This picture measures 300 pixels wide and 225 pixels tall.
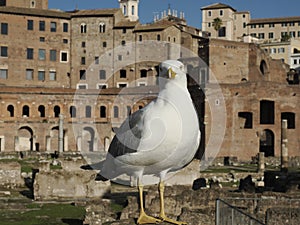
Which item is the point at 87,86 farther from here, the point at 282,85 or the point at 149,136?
the point at 149,136

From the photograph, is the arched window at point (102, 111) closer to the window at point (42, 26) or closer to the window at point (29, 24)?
the window at point (42, 26)

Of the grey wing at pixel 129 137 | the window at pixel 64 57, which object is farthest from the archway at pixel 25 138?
the grey wing at pixel 129 137

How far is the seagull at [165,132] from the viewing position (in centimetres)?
678

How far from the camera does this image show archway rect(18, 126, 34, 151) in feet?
176

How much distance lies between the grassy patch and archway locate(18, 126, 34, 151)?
33231 mm

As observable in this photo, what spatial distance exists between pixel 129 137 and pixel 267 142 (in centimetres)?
4497

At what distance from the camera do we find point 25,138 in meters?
53.9

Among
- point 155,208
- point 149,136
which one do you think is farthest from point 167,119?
point 155,208

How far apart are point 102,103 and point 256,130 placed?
52.8 feet

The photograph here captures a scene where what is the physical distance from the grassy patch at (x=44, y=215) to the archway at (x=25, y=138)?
33.2m

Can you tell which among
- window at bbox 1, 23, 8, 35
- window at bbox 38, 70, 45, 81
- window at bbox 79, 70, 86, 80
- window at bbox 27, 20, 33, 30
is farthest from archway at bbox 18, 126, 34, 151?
window at bbox 27, 20, 33, 30

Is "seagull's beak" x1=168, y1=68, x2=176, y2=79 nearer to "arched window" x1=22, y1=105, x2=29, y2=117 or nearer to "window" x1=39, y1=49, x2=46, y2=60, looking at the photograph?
"arched window" x1=22, y1=105, x2=29, y2=117

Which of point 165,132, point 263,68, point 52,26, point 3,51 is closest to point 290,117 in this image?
point 263,68

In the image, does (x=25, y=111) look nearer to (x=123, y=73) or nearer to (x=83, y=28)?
(x=123, y=73)
